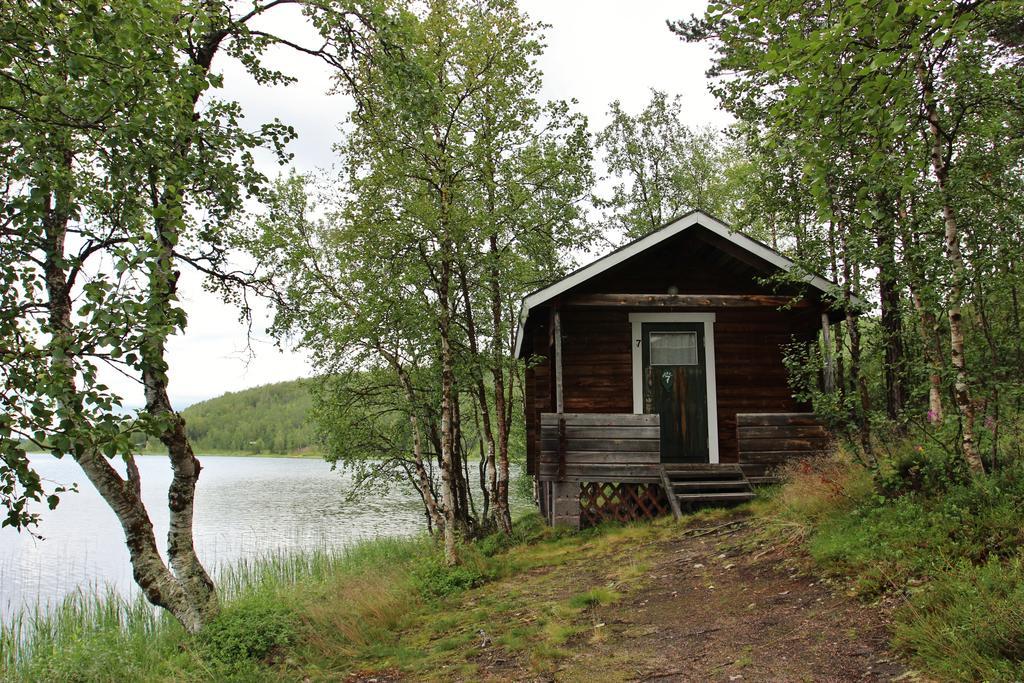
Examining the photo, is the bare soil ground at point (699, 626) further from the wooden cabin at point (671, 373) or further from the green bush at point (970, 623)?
the wooden cabin at point (671, 373)

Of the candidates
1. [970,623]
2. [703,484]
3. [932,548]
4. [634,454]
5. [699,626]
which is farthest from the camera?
[634,454]

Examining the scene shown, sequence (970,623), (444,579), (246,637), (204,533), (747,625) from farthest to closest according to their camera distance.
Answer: (204,533) → (444,579) → (246,637) → (747,625) → (970,623)

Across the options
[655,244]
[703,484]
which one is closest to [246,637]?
[703,484]

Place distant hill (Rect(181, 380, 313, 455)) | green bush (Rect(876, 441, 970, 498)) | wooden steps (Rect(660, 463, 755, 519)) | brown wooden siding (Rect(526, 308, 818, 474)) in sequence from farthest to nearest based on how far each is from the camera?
distant hill (Rect(181, 380, 313, 455)) → brown wooden siding (Rect(526, 308, 818, 474)) → wooden steps (Rect(660, 463, 755, 519)) → green bush (Rect(876, 441, 970, 498))

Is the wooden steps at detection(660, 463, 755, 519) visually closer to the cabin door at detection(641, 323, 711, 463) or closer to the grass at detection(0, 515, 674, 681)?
the cabin door at detection(641, 323, 711, 463)

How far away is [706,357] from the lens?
41.3 ft

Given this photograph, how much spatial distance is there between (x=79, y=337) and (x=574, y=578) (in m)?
6.93

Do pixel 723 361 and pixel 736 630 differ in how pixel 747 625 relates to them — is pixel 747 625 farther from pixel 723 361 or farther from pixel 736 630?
pixel 723 361

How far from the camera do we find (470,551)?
35.5ft

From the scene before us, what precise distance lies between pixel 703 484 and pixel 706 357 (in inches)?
103

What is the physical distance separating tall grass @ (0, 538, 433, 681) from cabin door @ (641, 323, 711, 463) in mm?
5449

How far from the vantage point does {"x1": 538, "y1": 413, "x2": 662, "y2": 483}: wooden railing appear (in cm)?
1127

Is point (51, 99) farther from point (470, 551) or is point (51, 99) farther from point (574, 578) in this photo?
point (470, 551)

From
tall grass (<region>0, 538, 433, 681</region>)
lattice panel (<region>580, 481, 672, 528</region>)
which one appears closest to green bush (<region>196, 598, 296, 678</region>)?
tall grass (<region>0, 538, 433, 681</region>)
